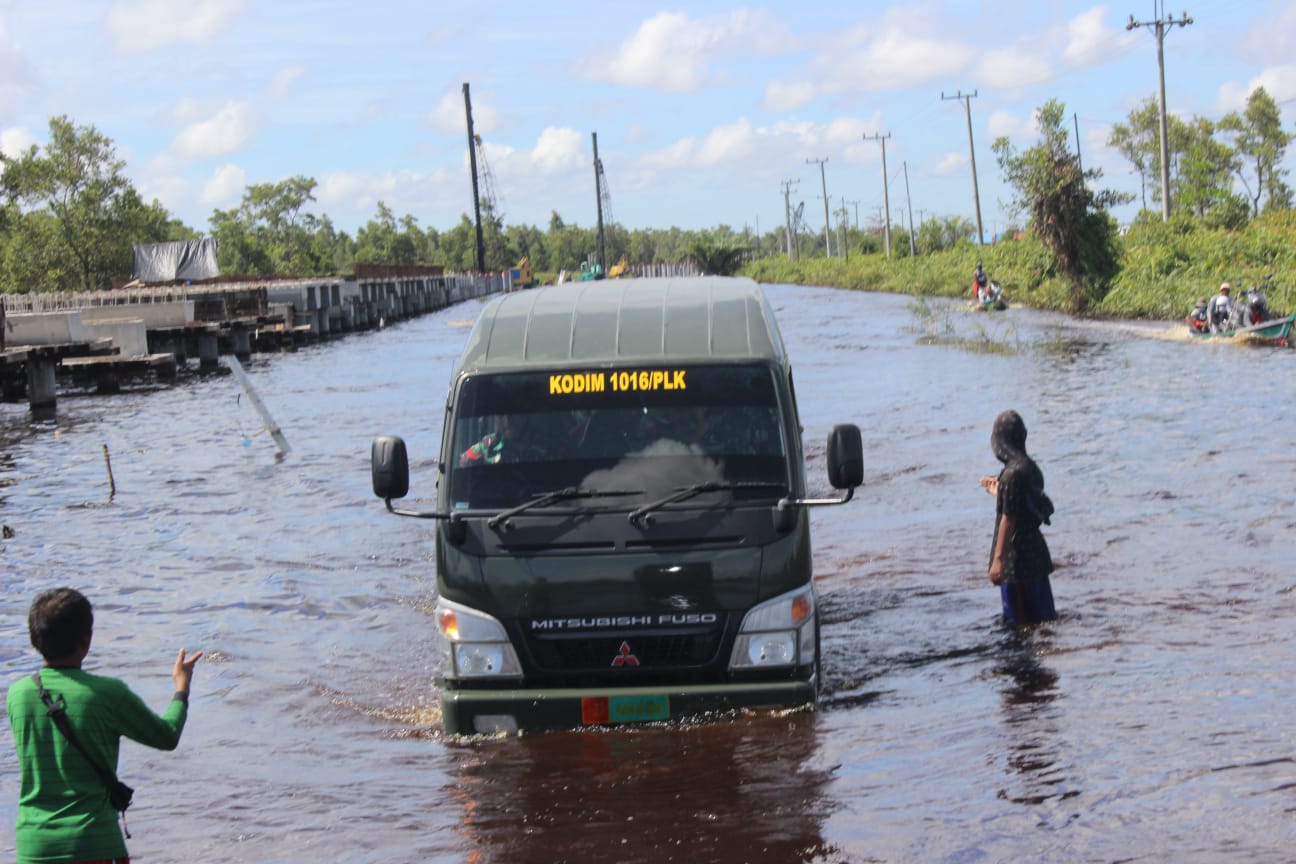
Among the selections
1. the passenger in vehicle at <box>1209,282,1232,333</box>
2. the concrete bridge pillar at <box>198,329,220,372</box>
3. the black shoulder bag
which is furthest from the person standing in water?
the concrete bridge pillar at <box>198,329,220,372</box>

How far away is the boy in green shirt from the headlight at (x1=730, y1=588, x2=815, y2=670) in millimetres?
3189

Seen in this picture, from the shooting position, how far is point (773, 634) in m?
7.04

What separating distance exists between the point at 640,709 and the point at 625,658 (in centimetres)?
26

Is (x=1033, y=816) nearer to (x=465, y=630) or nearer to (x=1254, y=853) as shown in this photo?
(x=1254, y=853)

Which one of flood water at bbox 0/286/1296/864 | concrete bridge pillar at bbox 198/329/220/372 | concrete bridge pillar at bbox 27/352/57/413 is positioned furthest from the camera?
concrete bridge pillar at bbox 198/329/220/372

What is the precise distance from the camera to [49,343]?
116 ft

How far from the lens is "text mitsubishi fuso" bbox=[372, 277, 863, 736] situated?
7.01 metres

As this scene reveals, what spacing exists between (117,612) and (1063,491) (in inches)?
402

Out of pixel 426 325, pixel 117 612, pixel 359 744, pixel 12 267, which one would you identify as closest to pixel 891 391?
pixel 117 612

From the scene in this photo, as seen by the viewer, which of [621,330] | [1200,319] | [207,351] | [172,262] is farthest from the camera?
[172,262]

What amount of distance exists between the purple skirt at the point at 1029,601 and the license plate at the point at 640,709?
11.1 feet

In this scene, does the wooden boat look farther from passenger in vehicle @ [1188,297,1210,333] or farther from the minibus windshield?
the minibus windshield

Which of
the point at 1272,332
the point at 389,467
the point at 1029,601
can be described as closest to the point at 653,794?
the point at 389,467

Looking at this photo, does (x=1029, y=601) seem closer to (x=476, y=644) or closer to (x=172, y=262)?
(x=476, y=644)
